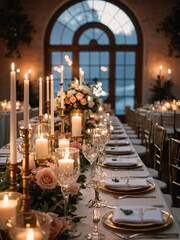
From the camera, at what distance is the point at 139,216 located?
1404mm

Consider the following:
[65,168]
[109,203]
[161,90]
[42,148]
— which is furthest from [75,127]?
[161,90]

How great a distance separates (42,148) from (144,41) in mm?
10054

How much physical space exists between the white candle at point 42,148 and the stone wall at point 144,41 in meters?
9.70

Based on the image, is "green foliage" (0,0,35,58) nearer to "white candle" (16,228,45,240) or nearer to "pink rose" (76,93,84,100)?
"pink rose" (76,93,84,100)

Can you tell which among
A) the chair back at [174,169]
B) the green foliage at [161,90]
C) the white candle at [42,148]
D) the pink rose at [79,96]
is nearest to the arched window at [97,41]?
the green foliage at [161,90]

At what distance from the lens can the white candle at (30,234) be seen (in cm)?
88

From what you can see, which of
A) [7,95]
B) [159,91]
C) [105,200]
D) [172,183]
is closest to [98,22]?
[159,91]

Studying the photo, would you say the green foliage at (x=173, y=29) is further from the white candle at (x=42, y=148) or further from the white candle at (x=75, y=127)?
the white candle at (x=42, y=148)

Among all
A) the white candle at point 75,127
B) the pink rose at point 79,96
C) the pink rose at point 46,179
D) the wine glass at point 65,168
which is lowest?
the pink rose at point 46,179

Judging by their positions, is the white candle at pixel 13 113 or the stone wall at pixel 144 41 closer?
the white candle at pixel 13 113

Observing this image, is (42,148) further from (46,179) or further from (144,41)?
(144,41)

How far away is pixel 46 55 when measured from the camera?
37.7 ft

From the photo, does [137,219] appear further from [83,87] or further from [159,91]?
[159,91]

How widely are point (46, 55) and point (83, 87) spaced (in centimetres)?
852
